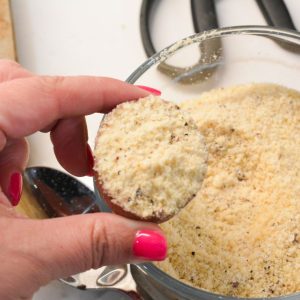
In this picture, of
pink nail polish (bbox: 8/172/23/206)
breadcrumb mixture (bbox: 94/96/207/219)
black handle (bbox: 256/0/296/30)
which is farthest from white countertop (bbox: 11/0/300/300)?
breadcrumb mixture (bbox: 94/96/207/219)

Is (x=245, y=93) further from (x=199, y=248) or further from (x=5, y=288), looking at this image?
(x=5, y=288)

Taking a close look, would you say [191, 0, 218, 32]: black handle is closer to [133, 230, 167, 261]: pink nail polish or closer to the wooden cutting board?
the wooden cutting board

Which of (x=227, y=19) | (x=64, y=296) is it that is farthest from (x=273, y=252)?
(x=227, y=19)

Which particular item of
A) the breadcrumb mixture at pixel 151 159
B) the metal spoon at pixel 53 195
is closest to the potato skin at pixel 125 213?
the breadcrumb mixture at pixel 151 159

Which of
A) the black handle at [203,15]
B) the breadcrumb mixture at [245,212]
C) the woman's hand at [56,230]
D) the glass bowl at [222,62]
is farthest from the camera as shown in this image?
the black handle at [203,15]

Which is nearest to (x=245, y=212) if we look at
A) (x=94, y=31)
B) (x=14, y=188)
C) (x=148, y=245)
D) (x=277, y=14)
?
(x=148, y=245)

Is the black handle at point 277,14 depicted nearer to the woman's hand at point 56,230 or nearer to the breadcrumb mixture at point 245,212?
the breadcrumb mixture at point 245,212
